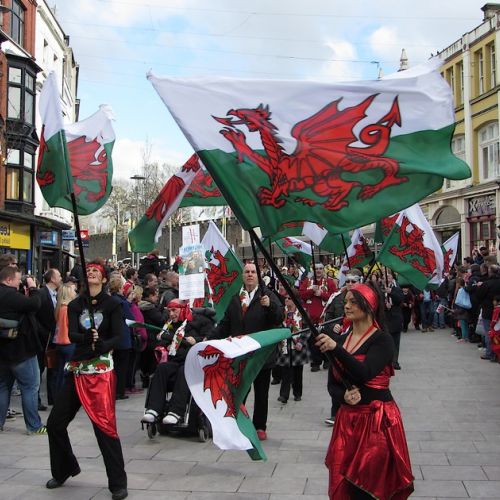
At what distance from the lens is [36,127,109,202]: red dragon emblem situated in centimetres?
644

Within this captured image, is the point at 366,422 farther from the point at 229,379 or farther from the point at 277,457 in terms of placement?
the point at 277,457

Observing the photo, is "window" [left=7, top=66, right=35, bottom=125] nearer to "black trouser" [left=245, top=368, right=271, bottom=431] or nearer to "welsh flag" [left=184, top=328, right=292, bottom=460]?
"black trouser" [left=245, top=368, right=271, bottom=431]

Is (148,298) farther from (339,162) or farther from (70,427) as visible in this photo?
(339,162)

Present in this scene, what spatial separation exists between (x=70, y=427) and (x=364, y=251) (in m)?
7.22

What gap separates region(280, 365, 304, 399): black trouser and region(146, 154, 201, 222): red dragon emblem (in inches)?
118

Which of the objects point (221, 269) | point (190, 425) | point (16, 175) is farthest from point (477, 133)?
point (190, 425)

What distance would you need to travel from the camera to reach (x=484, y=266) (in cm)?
1391

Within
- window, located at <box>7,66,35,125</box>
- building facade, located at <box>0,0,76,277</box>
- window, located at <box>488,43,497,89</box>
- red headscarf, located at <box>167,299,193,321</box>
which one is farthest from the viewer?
window, located at <box>488,43,497,89</box>

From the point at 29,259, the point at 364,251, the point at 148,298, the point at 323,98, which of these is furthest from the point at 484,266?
the point at 29,259

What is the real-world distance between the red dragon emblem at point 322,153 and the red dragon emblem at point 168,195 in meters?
2.90

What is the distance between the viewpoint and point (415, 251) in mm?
10031

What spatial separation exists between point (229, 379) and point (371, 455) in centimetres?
160

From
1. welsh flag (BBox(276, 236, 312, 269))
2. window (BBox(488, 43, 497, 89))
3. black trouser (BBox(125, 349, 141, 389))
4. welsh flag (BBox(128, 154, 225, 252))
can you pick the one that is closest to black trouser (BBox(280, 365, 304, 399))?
welsh flag (BBox(128, 154, 225, 252))

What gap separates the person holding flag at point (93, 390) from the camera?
5344 millimetres
